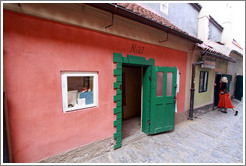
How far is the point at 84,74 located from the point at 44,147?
178 centimetres

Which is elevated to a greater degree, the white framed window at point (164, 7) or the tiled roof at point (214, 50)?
the white framed window at point (164, 7)

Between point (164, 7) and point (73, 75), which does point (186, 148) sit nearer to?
point (73, 75)

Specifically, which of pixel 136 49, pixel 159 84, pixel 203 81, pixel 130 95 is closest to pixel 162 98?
pixel 159 84

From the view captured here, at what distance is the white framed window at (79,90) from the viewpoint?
2.51m

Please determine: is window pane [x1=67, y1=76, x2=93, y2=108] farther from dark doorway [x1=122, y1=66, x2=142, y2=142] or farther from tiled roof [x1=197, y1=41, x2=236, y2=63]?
tiled roof [x1=197, y1=41, x2=236, y2=63]

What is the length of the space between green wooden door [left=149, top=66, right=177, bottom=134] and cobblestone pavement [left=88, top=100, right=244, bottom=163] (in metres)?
0.45

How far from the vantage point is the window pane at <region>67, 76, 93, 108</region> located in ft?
8.85

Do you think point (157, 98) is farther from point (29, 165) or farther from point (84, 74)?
point (29, 165)

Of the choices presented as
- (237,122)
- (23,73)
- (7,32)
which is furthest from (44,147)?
(237,122)

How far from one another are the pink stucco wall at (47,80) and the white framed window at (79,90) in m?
0.11

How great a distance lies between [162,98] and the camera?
4082 mm

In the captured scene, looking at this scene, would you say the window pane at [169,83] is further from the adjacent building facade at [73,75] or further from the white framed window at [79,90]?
the white framed window at [79,90]

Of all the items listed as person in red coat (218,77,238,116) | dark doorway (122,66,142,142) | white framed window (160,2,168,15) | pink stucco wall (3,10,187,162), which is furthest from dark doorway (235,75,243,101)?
pink stucco wall (3,10,187,162)

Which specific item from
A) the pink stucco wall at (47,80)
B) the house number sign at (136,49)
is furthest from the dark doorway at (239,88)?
the pink stucco wall at (47,80)
